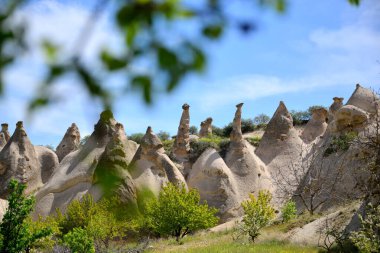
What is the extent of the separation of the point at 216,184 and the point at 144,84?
1044 inches

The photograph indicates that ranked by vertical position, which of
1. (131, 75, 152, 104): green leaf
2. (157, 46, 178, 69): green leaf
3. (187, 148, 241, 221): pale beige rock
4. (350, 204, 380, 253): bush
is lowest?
(350, 204, 380, 253): bush

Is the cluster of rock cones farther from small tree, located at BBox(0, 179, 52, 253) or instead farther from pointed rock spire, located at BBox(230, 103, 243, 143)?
small tree, located at BBox(0, 179, 52, 253)

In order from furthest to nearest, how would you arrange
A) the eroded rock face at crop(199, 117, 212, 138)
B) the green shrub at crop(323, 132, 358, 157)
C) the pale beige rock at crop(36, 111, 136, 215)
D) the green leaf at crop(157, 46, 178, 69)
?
the eroded rock face at crop(199, 117, 212, 138), the pale beige rock at crop(36, 111, 136, 215), the green shrub at crop(323, 132, 358, 157), the green leaf at crop(157, 46, 178, 69)

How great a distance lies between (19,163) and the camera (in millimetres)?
30750

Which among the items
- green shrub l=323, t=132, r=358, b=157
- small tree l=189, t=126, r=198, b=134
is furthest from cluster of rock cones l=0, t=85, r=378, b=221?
small tree l=189, t=126, r=198, b=134

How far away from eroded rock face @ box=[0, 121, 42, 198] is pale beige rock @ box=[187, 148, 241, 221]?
920 centimetres

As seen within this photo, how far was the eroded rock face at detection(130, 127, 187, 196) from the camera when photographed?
1055 inches

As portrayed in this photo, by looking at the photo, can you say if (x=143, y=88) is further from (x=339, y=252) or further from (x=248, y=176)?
(x=248, y=176)

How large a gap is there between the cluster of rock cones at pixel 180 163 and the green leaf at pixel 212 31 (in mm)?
22672

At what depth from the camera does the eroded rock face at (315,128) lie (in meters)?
35.7

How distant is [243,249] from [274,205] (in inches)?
492

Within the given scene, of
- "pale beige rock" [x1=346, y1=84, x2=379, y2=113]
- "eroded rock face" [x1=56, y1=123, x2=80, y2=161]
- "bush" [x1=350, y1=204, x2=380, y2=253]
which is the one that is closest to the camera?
"bush" [x1=350, y1=204, x2=380, y2=253]

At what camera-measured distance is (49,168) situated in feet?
112

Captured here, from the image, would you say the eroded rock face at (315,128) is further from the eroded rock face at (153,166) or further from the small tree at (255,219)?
the small tree at (255,219)
